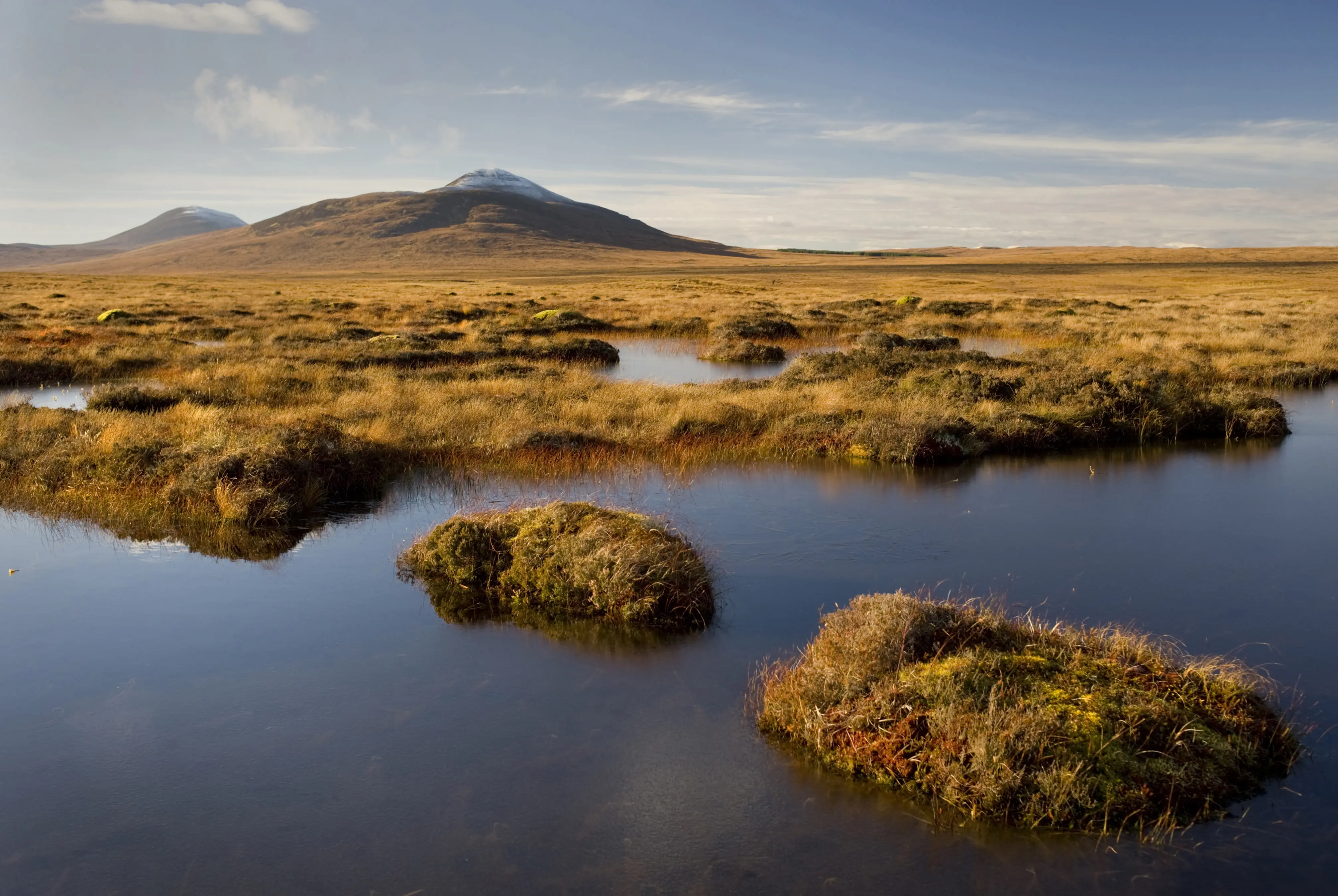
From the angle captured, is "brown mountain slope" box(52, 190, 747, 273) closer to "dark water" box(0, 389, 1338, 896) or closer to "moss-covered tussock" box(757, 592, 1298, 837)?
"dark water" box(0, 389, 1338, 896)

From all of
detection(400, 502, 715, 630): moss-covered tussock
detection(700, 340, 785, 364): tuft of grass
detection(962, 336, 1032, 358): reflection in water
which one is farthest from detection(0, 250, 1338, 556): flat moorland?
detection(400, 502, 715, 630): moss-covered tussock

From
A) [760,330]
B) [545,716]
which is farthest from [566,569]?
[760,330]

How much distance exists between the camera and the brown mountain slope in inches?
5842

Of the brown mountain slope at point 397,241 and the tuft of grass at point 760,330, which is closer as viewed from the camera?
the tuft of grass at point 760,330

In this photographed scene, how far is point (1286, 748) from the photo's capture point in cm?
614

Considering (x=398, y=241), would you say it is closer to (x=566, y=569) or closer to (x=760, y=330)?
(x=760, y=330)

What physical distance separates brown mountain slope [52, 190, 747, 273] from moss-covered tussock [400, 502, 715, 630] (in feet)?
403

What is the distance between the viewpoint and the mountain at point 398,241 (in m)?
148

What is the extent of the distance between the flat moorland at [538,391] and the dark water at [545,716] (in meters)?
1.43

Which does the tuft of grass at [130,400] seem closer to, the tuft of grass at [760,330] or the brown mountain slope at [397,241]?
the tuft of grass at [760,330]

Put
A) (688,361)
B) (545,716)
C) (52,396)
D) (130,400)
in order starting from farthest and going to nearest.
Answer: (688,361), (52,396), (130,400), (545,716)

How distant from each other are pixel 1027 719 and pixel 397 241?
166387 millimetres

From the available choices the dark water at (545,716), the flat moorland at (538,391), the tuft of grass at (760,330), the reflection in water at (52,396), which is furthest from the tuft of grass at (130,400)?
the tuft of grass at (760,330)

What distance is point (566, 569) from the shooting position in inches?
353
